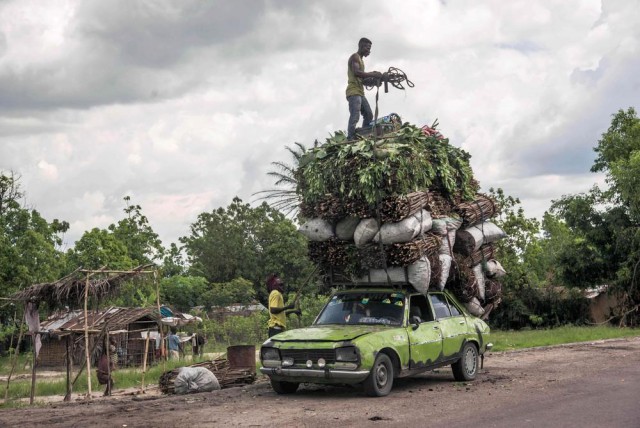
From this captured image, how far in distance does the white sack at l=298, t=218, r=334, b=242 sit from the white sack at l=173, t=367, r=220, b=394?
9.79 ft

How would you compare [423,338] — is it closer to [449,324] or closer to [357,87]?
[449,324]

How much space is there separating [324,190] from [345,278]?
157 cm

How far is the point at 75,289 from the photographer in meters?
13.1

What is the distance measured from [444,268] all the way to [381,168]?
209 centimetres

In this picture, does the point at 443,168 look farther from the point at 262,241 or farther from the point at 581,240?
the point at 262,241

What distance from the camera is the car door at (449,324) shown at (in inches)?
480

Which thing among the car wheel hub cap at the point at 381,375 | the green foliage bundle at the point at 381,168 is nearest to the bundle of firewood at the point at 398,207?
the green foliage bundle at the point at 381,168

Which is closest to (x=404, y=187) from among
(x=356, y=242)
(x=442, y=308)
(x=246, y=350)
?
(x=356, y=242)

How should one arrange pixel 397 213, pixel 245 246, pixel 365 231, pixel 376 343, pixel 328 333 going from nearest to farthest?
pixel 376 343 → pixel 328 333 → pixel 397 213 → pixel 365 231 → pixel 245 246

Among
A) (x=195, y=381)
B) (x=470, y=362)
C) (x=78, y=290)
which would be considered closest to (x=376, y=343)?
(x=470, y=362)

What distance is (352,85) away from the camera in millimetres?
14398

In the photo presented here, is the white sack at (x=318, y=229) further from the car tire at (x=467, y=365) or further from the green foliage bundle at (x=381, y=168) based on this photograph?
the car tire at (x=467, y=365)

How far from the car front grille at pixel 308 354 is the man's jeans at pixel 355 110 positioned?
4.92 metres

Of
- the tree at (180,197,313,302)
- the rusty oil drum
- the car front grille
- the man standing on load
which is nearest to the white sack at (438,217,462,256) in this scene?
the man standing on load
